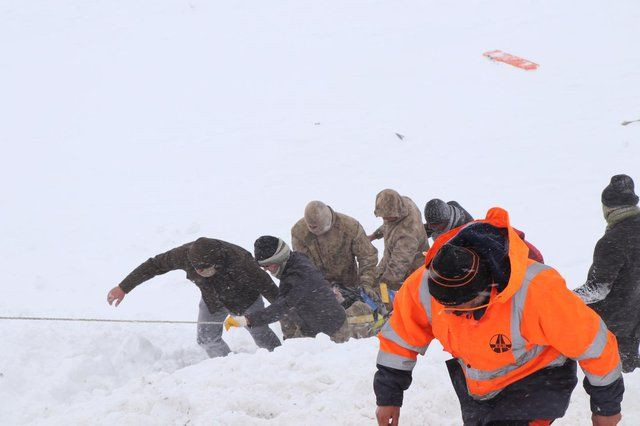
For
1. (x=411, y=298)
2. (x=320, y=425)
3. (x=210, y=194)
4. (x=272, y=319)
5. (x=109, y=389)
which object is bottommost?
(x=210, y=194)

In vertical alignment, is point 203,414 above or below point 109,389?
above

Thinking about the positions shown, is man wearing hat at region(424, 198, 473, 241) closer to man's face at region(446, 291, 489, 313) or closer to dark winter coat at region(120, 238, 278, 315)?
dark winter coat at region(120, 238, 278, 315)

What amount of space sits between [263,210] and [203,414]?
6.54 metres

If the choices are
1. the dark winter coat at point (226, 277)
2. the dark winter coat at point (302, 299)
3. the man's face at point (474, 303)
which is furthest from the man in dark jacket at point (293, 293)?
the man's face at point (474, 303)

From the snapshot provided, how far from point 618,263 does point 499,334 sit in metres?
2.01

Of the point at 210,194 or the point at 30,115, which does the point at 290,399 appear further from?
the point at 30,115

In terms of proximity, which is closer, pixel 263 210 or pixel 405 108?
pixel 263 210

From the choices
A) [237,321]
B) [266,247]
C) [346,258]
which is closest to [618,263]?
[266,247]

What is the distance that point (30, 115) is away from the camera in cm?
1392

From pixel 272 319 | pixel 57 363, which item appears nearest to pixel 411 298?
pixel 272 319

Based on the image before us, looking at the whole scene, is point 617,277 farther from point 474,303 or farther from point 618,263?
point 474,303

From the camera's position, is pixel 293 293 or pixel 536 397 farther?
pixel 293 293

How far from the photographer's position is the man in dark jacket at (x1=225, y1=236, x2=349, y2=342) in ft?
17.0

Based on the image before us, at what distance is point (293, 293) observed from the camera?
5.18 metres
